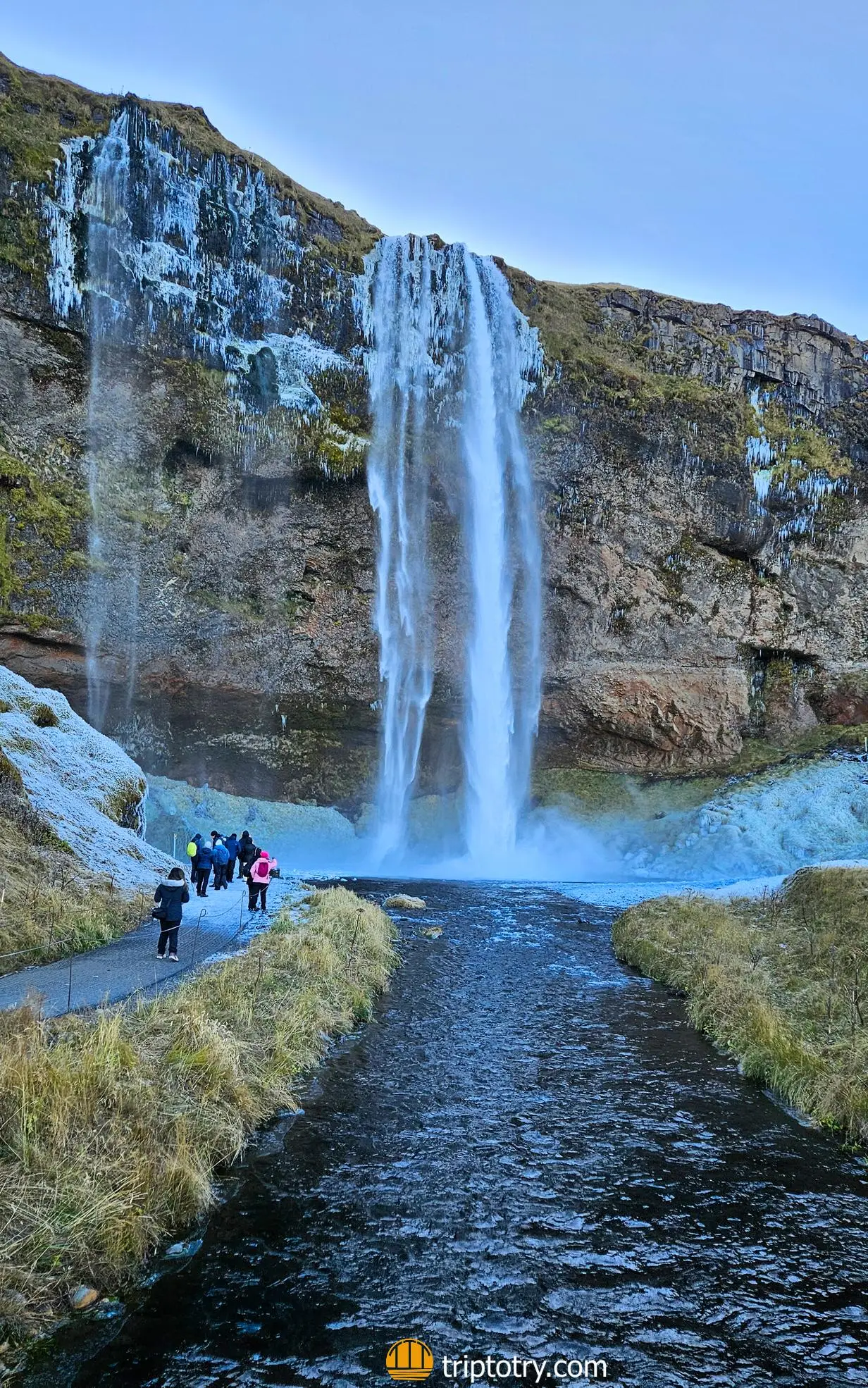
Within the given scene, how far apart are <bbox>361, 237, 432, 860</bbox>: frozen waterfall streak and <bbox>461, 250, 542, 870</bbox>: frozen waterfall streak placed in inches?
89.8

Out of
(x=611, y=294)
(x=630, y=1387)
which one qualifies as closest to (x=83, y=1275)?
(x=630, y=1387)

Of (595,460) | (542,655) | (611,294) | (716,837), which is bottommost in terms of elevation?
(716,837)

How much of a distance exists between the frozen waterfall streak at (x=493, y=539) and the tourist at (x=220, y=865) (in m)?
18.8

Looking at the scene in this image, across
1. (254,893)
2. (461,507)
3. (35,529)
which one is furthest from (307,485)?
(254,893)

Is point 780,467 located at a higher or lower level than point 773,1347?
higher

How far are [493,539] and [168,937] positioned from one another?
32.4 metres

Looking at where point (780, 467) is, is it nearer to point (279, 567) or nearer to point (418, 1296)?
point (279, 567)

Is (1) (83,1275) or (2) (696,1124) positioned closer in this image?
(1) (83,1275)

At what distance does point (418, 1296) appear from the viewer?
5707 mm

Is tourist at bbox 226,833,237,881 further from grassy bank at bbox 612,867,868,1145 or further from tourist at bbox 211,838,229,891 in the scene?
grassy bank at bbox 612,867,868,1145

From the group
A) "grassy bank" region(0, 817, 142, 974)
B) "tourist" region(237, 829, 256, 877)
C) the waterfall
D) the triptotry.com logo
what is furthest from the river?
the waterfall

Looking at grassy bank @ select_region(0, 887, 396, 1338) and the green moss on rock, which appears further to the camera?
the green moss on rock

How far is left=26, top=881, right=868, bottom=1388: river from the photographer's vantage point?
16.9 ft

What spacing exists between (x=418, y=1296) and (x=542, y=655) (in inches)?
1576
